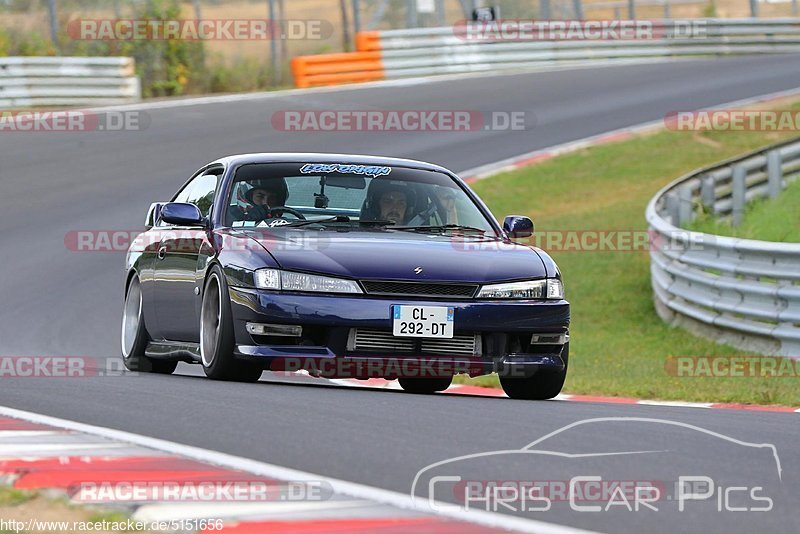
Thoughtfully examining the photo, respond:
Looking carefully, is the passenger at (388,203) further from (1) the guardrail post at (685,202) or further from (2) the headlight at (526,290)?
(1) the guardrail post at (685,202)

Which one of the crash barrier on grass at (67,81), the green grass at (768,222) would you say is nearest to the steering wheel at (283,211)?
the green grass at (768,222)

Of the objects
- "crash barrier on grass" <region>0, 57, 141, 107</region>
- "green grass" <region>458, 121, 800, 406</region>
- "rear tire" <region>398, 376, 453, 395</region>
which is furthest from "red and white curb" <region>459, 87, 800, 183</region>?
"rear tire" <region>398, 376, 453, 395</region>

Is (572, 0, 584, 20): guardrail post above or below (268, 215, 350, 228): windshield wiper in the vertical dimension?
above

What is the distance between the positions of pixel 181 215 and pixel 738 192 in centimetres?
1050

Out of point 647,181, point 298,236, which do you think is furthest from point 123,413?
point 647,181

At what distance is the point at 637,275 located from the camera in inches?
641

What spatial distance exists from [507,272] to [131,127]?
1600 cm

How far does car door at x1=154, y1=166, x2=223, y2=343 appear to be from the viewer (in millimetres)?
8617

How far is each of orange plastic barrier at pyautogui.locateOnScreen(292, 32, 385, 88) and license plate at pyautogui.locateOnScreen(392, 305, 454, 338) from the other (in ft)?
69.8

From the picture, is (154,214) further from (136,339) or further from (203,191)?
(136,339)

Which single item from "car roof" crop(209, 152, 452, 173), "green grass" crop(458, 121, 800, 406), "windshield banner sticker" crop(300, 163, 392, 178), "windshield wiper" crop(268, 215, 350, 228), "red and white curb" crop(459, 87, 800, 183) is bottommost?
"green grass" crop(458, 121, 800, 406)

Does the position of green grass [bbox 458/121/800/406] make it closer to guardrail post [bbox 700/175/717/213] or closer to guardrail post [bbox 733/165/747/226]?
guardrail post [bbox 700/175/717/213]

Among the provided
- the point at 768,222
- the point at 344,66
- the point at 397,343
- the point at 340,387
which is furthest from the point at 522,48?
the point at 397,343

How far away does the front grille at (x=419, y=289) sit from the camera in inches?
297
